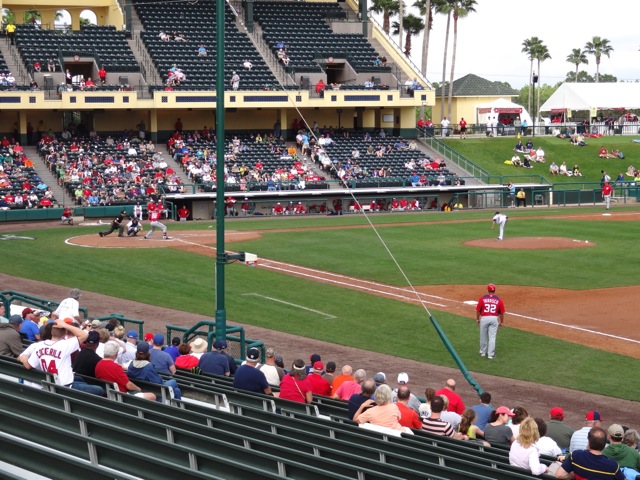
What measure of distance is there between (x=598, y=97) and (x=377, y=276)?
5843cm

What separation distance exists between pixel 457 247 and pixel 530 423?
26777mm

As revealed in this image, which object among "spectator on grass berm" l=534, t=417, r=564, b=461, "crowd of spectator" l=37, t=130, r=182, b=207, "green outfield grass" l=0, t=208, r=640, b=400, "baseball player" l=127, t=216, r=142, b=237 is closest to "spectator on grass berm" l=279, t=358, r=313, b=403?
"spectator on grass berm" l=534, t=417, r=564, b=461

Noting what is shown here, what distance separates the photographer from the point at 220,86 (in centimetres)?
1566

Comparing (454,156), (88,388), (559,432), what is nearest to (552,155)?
(454,156)

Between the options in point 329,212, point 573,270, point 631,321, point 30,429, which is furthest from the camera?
point 329,212

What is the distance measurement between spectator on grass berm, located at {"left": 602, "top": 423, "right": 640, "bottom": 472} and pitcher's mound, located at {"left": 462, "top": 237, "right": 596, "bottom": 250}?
2649 centimetres

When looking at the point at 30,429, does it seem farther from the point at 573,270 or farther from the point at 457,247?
the point at 457,247

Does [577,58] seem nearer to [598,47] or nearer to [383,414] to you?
[598,47]

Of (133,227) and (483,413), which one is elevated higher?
(133,227)

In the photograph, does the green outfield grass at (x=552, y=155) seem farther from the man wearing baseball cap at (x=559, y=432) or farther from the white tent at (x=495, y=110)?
the man wearing baseball cap at (x=559, y=432)

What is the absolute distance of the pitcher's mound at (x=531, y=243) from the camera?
3573 cm

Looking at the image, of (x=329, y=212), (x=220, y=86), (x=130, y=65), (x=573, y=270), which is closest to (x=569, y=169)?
(x=329, y=212)

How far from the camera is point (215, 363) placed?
13.3 m

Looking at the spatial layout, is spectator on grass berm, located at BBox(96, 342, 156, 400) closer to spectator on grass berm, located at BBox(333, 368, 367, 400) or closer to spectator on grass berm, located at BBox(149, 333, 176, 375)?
spectator on grass berm, located at BBox(149, 333, 176, 375)
